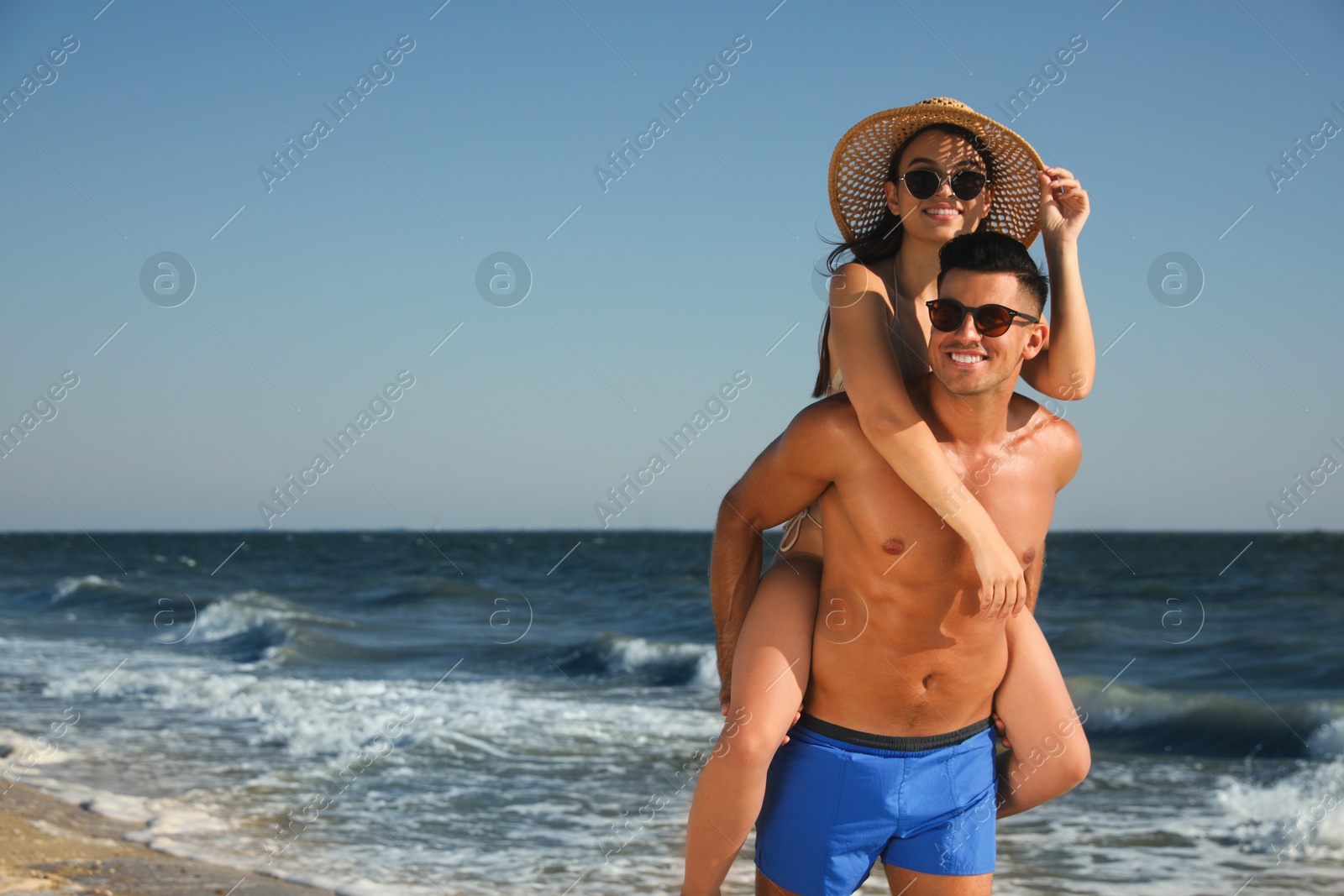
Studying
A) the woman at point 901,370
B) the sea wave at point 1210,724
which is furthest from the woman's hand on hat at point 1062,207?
the sea wave at point 1210,724

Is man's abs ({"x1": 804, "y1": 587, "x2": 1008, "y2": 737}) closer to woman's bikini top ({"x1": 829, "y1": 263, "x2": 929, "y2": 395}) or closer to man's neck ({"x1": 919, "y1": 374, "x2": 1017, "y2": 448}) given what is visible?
man's neck ({"x1": 919, "y1": 374, "x2": 1017, "y2": 448})

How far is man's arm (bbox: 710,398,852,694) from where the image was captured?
2.60 meters

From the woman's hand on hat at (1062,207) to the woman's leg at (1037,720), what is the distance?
0.95 metres

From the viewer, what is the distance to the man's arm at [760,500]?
2.60 metres

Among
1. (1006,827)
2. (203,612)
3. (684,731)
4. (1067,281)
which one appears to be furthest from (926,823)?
(203,612)

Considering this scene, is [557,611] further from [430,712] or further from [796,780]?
[796,780]

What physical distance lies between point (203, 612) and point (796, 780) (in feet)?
67.1

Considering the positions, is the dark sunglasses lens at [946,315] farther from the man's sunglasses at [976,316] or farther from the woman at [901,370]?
the woman at [901,370]

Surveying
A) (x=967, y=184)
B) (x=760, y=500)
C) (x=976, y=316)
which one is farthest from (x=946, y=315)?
(x=760, y=500)

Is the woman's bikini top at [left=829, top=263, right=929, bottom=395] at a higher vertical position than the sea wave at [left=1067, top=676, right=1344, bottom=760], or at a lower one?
higher

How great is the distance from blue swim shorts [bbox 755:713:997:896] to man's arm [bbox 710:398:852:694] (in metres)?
0.30

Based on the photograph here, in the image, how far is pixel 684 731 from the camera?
10055mm

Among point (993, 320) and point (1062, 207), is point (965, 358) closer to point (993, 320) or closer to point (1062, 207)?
point (993, 320)

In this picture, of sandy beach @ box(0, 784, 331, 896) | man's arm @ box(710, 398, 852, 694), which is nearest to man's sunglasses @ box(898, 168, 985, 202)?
man's arm @ box(710, 398, 852, 694)
